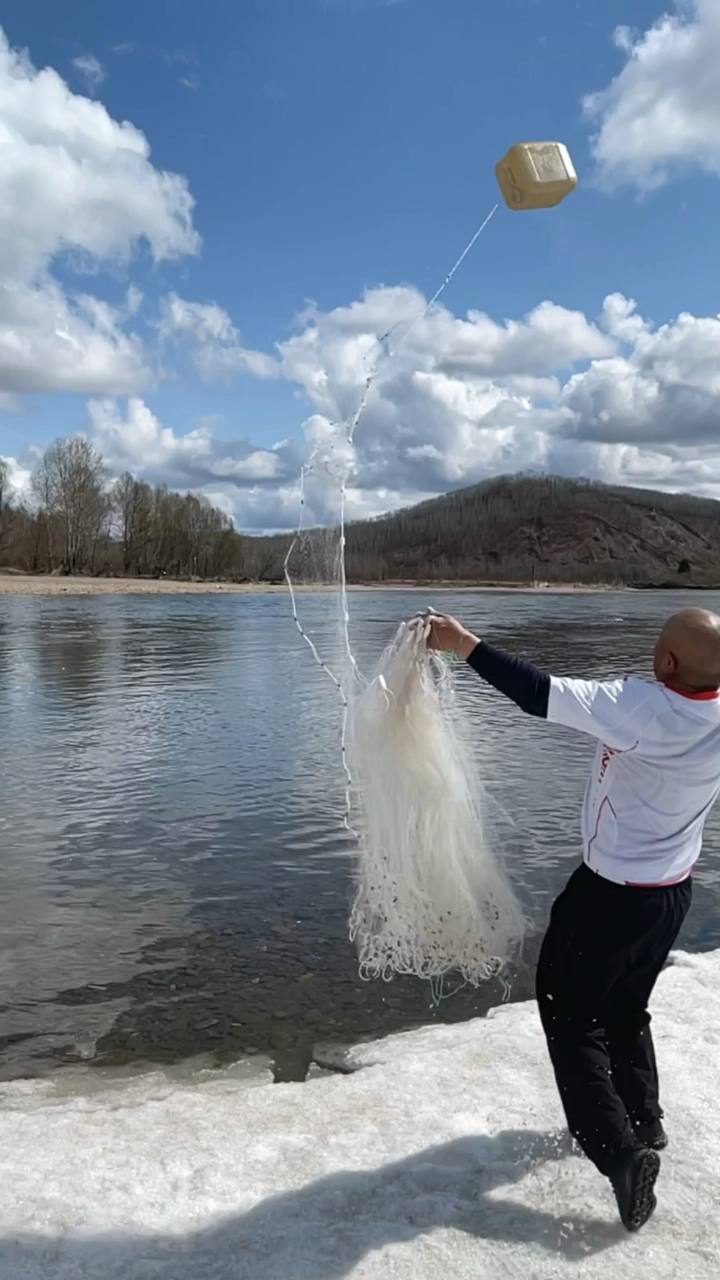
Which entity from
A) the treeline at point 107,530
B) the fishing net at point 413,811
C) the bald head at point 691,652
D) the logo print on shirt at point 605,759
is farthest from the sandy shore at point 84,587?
the bald head at point 691,652

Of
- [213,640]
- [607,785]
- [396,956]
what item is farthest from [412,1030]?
[213,640]

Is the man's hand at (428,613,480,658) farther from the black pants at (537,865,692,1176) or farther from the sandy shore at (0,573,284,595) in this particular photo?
the sandy shore at (0,573,284,595)

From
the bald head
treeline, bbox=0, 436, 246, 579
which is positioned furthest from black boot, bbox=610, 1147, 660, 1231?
treeline, bbox=0, 436, 246, 579

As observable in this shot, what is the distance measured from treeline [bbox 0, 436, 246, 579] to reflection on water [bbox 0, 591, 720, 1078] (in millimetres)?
86082

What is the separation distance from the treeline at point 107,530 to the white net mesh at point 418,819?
99758mm

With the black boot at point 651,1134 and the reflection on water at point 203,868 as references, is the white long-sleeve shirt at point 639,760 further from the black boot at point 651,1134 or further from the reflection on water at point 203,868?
the reflection on water at point 203,868

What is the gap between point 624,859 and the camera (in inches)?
133

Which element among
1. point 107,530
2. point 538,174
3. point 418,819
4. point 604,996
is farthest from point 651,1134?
point 107,530

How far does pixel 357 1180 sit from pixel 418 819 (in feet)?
5.94

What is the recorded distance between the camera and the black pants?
3.37 metres

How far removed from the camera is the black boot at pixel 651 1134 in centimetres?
362

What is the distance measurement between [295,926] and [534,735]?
8.67 metres

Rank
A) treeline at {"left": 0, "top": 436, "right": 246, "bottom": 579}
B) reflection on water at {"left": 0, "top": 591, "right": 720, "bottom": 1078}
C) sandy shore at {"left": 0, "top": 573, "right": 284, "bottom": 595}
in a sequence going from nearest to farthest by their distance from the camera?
reflection on water at {"left": 0, "top": 591, "right": 720, "bottom": 1078} < sandy shore at {"left": 0, "top": 573, "right": 284, "bottom": 595} < treeline at {"left": 0, "top": 436, "right": 246, "bottom": 579}

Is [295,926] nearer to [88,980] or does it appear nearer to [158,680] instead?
[88,980]
